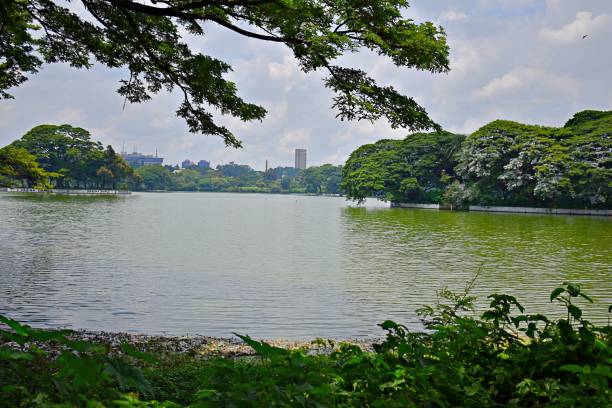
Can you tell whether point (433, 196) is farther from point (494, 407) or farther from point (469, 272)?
point (494, 407)

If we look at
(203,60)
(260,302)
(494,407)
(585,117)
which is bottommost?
(260,302)

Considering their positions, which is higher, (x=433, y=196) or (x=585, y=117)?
(x=585, y=117)

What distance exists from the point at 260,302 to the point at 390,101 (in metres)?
4.67

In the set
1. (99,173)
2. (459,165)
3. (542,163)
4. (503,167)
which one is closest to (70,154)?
(99,173)

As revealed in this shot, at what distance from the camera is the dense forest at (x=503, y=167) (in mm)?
45250

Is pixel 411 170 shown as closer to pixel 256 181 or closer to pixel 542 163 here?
pixel 542 163

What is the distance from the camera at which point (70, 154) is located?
80.6 meters

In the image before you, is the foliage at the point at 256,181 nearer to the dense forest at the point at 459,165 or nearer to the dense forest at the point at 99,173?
the dense forest at the point at 99,173

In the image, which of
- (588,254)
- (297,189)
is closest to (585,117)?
(588,254)

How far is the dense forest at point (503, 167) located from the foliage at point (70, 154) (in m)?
42.1

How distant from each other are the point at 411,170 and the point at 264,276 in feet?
169

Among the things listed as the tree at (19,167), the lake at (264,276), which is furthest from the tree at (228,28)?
the tree at (19,167)

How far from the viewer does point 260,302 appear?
10180 mm

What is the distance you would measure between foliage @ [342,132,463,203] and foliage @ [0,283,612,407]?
58.0m
